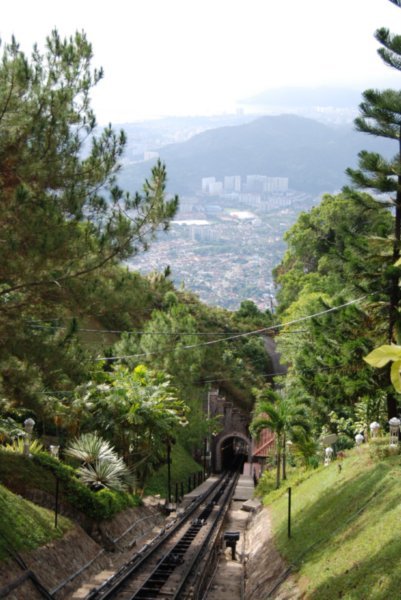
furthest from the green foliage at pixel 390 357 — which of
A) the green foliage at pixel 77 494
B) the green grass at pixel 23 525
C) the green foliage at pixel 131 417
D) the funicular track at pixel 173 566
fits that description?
the green foliage at pixel 131 417

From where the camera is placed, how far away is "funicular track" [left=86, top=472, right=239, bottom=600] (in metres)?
12.6

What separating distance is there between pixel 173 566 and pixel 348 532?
4.74 meters

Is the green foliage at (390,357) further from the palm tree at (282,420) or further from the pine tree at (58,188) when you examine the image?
the palm tree at (282,420)

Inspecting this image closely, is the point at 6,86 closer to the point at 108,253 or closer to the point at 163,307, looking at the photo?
the point at 108,253

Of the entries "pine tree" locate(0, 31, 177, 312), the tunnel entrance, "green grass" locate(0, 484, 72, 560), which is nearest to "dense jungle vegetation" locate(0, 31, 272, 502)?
"pine tree" locate(0, 31, 177, 312)

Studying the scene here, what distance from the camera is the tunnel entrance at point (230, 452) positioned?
1775 inches

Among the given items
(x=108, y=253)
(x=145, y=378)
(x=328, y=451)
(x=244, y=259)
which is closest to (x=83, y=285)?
(x=108, y=253)

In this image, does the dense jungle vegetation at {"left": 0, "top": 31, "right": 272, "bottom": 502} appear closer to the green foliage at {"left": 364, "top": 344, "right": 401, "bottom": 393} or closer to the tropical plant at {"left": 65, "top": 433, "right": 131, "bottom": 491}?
the tropical plant at {"left": 65, "top": 433, "right": 131, "bottom": 491}

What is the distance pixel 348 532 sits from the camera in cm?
1146

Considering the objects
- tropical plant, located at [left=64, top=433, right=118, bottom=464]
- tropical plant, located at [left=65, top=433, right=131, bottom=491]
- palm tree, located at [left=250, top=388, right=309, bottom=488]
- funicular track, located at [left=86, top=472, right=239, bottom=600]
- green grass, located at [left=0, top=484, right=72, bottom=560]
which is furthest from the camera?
palm tree, located at [left=250, top=388, right=309, bottom=488]

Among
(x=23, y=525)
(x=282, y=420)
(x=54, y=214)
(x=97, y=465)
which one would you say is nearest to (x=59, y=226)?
(x=54, y=214)

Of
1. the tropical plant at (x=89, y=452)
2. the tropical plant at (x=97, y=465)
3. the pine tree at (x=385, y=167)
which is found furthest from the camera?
the tropical plant at (x=89, y=452)

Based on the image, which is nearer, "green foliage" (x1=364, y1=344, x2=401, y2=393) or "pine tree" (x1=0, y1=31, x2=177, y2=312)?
"green foliage" (x1=364, y1=344, x2=401, y2=393)

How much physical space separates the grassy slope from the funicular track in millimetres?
1724
